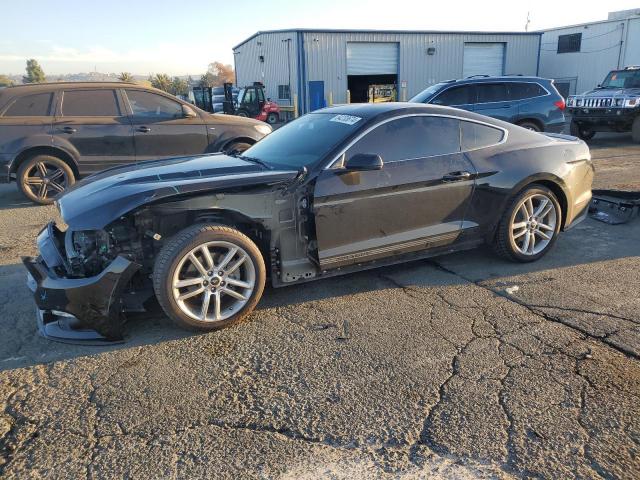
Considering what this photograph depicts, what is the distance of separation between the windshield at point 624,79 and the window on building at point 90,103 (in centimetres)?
1379

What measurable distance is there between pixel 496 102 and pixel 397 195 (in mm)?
8636

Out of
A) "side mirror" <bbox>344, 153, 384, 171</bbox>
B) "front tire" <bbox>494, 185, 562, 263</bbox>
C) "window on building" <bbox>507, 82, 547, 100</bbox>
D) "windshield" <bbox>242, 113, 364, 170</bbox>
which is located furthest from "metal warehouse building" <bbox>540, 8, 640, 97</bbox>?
"side mirror" <bbox>344, 153, 384, 171</bbox>

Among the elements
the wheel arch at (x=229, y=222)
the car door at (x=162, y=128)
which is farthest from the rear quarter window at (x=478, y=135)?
the car door at (x=162, y=128)

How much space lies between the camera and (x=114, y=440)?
2490 millimetres

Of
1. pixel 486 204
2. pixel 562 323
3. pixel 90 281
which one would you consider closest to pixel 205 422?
Answer: pixel 90 281

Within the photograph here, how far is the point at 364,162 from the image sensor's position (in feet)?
12.6

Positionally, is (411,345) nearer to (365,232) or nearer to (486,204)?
(365,232)

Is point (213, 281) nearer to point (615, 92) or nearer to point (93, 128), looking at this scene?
point (93, 128)

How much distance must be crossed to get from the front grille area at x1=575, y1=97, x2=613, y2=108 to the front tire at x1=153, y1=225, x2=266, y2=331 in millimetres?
13126

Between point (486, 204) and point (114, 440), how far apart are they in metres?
3.50

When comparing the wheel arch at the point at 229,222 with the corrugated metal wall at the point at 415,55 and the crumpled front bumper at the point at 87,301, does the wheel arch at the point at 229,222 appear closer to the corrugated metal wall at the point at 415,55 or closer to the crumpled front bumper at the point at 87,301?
the crumpled front bumper at the point at 87,301

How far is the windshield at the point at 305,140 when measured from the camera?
13.3 feet

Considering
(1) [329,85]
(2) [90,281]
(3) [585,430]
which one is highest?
(1) [329,85]

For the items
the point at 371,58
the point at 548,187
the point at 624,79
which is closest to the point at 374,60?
the point at 371,58
